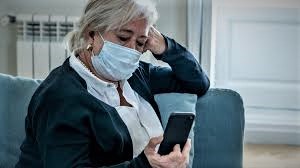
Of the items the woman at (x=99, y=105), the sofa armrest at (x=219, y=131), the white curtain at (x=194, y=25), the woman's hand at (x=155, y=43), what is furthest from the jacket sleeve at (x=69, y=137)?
the white curtain at (x=194, y=25)

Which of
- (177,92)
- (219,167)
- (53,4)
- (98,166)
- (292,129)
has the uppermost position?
(53,4)

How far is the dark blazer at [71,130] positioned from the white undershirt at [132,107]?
0.07ft

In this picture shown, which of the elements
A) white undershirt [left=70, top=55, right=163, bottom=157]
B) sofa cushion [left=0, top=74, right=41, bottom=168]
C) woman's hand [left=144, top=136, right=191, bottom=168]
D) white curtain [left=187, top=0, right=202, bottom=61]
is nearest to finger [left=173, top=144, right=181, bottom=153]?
woman's hand [left=144, top=136, right=191, bottom=168]

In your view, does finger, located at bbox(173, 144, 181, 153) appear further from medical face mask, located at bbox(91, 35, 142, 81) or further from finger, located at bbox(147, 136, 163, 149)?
medical face mask, located at bbox(91, 35, 142, 81)

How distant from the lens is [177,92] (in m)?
1.86

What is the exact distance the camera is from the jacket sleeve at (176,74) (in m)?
1.80

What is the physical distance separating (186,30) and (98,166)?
1535 millimetres

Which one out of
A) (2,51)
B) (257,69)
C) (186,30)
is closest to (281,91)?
(257,69)

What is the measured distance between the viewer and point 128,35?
1.50 m

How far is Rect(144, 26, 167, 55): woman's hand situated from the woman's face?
0.71 feet

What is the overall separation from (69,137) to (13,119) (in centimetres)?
57

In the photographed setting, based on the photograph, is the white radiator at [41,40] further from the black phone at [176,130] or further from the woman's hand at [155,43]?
the black phone at [176,130]

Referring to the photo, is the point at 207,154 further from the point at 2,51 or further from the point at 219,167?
the point at 2,51

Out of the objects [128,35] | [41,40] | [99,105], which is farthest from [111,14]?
[41,40]
